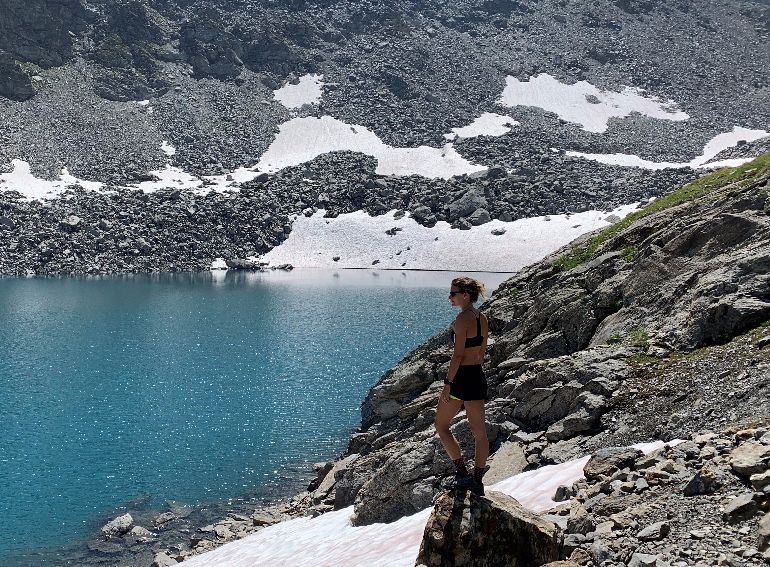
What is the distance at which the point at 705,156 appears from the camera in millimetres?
143250

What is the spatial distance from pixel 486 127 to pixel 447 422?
151 metres

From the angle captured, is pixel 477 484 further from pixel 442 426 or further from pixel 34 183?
pixel 34 183

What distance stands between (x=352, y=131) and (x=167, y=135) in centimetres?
3763

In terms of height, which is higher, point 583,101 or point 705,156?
point 583,101

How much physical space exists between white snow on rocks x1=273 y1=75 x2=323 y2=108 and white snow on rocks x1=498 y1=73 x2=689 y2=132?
138 feet

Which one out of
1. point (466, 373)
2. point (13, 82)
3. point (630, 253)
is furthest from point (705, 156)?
point (466, 373)

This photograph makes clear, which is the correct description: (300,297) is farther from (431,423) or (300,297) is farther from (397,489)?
(397,489)

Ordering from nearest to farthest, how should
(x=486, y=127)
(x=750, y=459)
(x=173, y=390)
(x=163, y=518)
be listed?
(x=750, y=459), (x=163, y=518), (x=173, y=390), (x=486, y=127)

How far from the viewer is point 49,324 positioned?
6969cm

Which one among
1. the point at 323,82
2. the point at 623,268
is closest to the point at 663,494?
the point at 623,268

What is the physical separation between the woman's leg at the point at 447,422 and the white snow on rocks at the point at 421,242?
105 metres

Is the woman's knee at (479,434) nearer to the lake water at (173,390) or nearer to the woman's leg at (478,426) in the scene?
the woman's leg at (478,426)

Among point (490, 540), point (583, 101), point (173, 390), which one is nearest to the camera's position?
point (490, 540)

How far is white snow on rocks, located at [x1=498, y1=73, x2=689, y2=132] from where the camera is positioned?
160m
